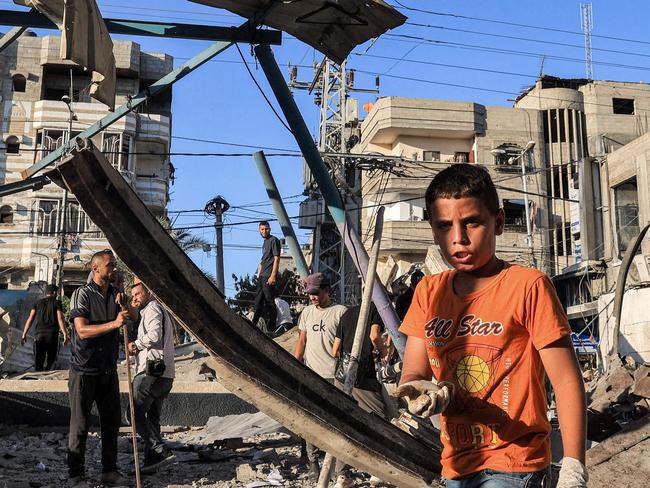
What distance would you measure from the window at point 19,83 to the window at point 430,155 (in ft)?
72.3

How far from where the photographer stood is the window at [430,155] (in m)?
45.7

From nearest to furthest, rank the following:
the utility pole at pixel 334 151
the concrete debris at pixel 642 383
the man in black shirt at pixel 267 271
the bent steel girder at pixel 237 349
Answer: the bent steel girder at pixel 237 349 → the concrete debris at pixel 642 383 → the man in black shirt at pixel 267 271 → the utility pole at pixel 334 151

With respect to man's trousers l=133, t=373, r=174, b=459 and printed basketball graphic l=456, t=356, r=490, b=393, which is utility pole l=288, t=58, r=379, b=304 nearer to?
man's trousers l=133, t=373, r=174, b=459

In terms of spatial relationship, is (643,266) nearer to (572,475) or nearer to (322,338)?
(322,338)

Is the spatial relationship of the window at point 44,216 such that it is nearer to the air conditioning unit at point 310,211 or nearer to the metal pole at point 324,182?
the air conditioning unit at point 310,211

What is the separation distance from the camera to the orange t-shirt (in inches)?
95.0

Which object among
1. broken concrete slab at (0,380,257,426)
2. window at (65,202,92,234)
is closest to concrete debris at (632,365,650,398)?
broken concrete slab at (0,380,257,426)

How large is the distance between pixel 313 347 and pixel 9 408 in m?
4.55

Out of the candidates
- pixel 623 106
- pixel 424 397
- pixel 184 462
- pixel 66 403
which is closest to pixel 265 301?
pixel 66 403

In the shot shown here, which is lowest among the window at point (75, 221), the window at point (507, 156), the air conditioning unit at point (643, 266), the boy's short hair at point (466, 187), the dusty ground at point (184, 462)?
the dusty ground at point (184, 462)

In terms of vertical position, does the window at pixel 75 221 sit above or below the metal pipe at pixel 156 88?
above

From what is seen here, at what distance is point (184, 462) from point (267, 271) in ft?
16.2

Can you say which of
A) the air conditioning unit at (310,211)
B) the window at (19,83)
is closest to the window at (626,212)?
the air conditioning unit at (310,211)

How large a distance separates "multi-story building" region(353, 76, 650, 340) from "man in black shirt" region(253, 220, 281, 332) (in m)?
25.3
